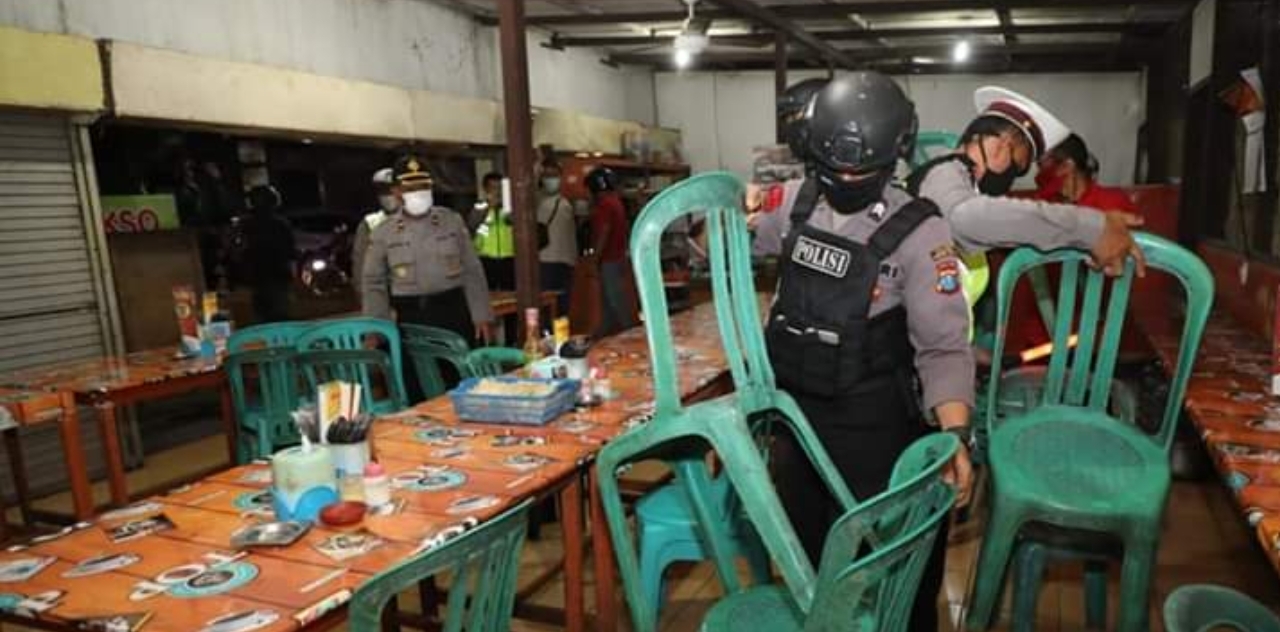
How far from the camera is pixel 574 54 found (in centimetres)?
855

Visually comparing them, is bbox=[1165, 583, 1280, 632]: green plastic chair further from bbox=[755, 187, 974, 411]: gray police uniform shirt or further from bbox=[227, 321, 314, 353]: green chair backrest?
bbox=[227, 321, 314, 353]: green chair backrest

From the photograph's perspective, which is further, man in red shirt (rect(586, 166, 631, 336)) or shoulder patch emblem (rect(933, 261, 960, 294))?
man in red shirt (rect(586, 166, 631, 336))

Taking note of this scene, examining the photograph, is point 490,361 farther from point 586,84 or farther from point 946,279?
point 586,84

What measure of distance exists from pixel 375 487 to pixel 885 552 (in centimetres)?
114

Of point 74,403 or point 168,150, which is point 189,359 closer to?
point 74,403

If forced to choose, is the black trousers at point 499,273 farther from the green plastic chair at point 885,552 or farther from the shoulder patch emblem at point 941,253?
the green plastic chair at point 885,552

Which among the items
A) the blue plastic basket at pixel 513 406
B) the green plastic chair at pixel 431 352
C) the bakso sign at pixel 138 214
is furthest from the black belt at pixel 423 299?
the bakso sign at pixel 138 214

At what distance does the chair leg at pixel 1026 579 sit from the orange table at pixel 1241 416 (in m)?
0.51

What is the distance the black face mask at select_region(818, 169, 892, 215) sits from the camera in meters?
1.74

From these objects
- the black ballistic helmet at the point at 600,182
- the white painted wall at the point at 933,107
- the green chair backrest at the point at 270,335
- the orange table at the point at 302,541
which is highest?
the white painted wall at the point at 933,107

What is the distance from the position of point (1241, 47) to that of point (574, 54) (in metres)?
5.74

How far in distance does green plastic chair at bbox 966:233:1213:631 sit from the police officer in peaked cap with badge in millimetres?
2628

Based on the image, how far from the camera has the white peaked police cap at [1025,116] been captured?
253 cm

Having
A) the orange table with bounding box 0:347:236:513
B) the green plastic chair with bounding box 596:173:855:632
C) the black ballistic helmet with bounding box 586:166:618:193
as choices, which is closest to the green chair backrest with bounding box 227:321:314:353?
the orange table with bounding box 0:347:236:513
